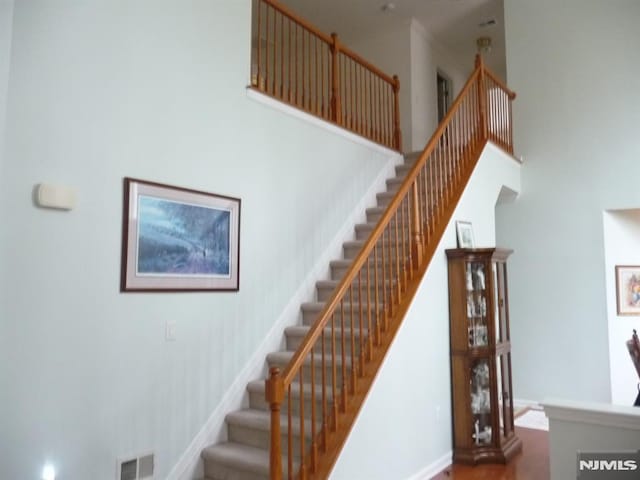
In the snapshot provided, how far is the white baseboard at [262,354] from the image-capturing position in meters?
3.35

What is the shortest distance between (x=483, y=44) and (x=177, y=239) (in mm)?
6363

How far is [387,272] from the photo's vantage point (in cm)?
446

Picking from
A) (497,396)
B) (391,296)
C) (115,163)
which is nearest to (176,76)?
(115,163)

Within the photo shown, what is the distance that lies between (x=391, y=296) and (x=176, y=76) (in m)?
2.14

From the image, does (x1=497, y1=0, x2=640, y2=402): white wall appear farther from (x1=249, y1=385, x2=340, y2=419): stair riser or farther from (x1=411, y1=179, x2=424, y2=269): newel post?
(x1=249, y1=385, x2=340, y2=419): stair riser

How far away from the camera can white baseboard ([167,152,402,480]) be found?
3.35 metres

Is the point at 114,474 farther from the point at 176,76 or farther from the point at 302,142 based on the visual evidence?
the point at 302,142

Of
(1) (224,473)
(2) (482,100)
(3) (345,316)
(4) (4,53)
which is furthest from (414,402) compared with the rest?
(2) (482,100)

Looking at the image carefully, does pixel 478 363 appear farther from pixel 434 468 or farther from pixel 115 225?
pixel 115 225

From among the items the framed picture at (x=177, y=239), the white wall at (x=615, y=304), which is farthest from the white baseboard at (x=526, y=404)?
the framed picture at (x=177, y=239)

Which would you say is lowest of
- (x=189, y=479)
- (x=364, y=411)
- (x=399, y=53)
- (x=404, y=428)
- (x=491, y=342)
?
(x=189, y=479)

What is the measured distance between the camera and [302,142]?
4535 mm

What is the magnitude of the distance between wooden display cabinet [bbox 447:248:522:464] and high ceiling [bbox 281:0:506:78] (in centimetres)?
399

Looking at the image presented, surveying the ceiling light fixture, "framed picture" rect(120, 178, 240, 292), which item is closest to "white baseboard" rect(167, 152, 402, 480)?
"framed picture" rect(120, 178, 240, 292)
